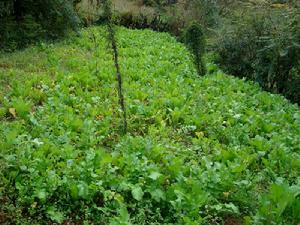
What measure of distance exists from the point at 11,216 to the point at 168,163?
2.26 meters

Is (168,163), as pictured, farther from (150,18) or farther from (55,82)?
(150,18)

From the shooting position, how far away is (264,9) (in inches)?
552

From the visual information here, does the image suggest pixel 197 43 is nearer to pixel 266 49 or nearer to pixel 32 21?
pixel 266 49

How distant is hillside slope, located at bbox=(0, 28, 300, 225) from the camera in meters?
4.70

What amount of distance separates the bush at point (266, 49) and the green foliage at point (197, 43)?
5.09 ft

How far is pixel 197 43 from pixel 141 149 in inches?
300

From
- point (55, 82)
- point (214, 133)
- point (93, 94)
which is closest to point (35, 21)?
point (55, 82)

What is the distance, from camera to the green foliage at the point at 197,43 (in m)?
13.0

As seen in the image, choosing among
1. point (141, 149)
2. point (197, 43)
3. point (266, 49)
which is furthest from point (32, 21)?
point (141, 149)

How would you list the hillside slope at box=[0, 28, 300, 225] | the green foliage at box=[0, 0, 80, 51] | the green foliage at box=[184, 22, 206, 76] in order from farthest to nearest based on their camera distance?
the green foliage at box=[0, 0, 80, 51] < the green foliage at box=[184, 22, 206, 76] < the hillside slope at box=[0, 28, 300, 225]

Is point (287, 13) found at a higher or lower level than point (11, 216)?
higher

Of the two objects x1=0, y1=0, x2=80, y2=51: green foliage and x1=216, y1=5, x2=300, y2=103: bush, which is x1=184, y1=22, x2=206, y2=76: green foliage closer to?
x1=216, y1=5, x2=300, y2=103: bush

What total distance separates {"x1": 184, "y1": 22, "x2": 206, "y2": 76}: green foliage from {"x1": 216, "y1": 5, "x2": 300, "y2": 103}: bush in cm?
155

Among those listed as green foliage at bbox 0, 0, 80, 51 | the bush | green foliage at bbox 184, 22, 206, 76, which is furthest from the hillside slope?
green foliage at bbox 0, 0, 80, 51
